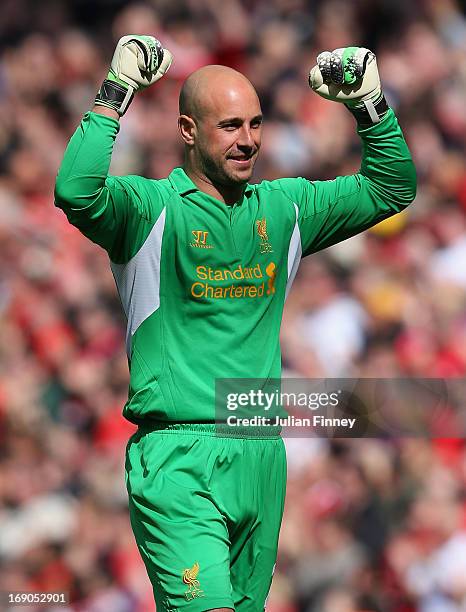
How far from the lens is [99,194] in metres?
4.50

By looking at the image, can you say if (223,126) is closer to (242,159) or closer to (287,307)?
(242,159)

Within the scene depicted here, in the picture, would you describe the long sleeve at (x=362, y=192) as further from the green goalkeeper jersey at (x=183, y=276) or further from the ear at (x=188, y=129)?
the ear at (x=188, y=129)

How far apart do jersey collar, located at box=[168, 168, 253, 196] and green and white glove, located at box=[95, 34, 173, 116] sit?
348 mm

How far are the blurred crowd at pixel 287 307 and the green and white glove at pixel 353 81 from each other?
150 inches

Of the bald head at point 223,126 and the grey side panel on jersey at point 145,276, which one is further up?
the bald head at point 223,126

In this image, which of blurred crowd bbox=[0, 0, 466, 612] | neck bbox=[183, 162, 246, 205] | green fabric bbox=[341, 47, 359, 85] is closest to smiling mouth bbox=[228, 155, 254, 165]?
neck bbox=[183, 162, 246, 205]

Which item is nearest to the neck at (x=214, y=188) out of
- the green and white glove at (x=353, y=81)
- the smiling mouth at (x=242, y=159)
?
the smiling mouth at (x=242, y=159)

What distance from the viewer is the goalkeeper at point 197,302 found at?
4543 millimetres

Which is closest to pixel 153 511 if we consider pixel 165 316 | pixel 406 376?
pixel 165 316

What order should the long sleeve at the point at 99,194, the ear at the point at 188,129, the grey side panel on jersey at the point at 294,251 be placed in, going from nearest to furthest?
the long sleeve at the point at 99,194 → the ear at the point at 188,129 → the grey side panel on jersey at the point at 294,251

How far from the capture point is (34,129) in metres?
10.8

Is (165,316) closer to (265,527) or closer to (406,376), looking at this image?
(265,527)

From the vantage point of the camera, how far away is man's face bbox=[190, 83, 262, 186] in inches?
186

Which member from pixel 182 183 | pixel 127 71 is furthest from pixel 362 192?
pixel 127 71
